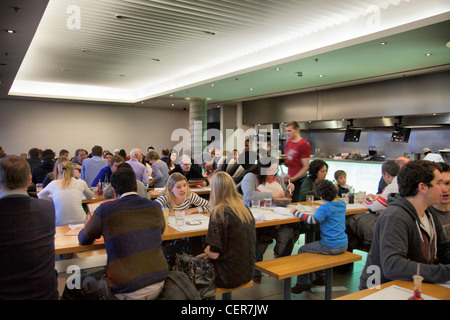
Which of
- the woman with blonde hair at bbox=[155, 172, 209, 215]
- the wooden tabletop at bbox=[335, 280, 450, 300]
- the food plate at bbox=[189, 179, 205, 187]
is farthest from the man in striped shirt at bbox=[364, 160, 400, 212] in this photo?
the food plate at bbox=[189, 179, 205, 187]

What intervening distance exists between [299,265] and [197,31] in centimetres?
430

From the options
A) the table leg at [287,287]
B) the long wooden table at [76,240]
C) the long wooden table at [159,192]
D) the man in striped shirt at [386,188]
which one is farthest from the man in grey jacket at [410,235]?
the long wooden table at [159,192]

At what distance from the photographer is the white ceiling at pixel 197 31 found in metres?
4.73

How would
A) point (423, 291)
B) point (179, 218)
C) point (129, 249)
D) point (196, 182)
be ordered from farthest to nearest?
point (196, 182) < point (179, 218) < point (129, 249) < point (423, 291)

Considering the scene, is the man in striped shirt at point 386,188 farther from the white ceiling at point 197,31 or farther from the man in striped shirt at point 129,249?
the man in striped shirt at point 129,249

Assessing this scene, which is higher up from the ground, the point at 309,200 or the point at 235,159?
the point at 235,159

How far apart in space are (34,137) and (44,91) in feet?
6.44

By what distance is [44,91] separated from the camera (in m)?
12.0

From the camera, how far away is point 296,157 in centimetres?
541

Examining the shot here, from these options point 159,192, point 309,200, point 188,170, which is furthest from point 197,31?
point 309,200

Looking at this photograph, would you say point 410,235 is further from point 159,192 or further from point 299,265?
point 159,192

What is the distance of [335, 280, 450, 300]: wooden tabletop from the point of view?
1.85 metres

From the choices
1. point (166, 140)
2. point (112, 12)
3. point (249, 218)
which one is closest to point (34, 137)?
point (166, 140)
